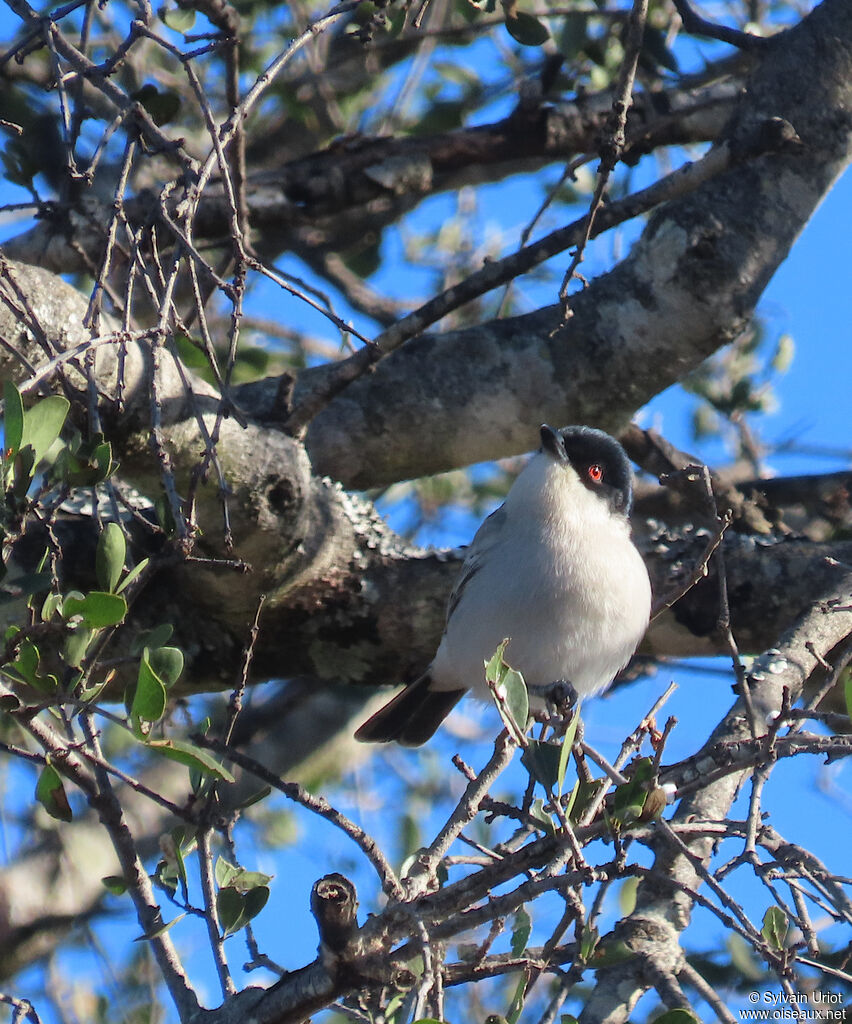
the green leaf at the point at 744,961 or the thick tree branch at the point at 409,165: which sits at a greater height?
the thick tree branch at the point at 409,165

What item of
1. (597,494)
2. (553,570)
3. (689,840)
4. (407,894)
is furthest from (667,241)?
(407,894)

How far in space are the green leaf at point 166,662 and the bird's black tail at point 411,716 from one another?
7.27 feet

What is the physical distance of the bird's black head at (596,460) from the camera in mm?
4371

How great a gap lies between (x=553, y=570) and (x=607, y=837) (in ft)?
5.72

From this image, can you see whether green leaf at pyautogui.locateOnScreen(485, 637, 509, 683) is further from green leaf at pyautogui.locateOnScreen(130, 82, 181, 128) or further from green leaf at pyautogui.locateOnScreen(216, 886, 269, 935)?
green leaf at pyautogui.locateOnScreen(130, 82, 181, 128)

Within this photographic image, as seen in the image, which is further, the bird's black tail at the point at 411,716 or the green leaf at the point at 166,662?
the bird's black tail at the point at 411,716

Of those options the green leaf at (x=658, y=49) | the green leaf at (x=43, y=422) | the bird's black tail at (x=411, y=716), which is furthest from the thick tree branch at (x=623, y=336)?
the green leaf at (x=43, y=422)

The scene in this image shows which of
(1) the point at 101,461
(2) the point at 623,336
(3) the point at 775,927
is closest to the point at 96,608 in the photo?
(1) the point at 101,461

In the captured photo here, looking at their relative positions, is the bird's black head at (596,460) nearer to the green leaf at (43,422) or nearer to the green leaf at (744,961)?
the green leaf at (744,961)

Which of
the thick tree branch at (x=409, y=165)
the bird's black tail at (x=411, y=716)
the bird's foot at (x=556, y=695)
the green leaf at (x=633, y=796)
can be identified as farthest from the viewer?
the thick tree branch at (x=409, y=165)

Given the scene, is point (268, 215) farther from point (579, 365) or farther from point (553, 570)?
point (553, 570)

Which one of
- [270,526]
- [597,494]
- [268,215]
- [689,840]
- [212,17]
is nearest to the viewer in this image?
[689,840]

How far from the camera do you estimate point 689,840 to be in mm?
2656

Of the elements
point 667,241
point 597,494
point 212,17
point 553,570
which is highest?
point 667,241
